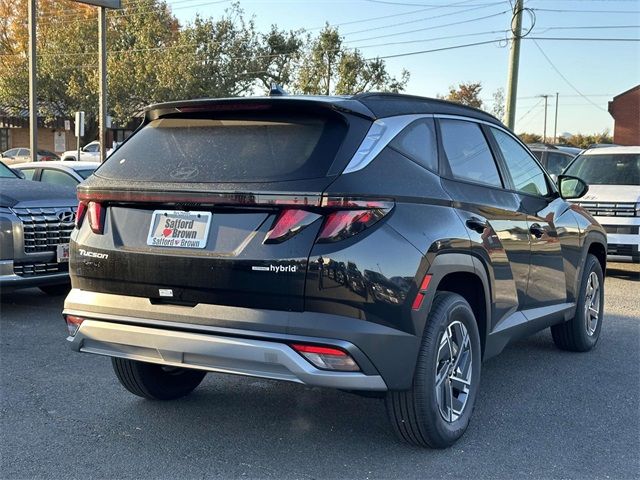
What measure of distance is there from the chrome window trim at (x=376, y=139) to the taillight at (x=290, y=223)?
0.27 metres

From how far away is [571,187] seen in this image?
588 centimetres

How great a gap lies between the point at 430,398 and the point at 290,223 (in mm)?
1153

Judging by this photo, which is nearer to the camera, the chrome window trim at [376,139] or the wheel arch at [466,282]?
the chrome window trim at [376,139]

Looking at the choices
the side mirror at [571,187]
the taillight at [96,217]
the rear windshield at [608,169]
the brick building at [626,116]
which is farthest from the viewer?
the brick building at [626,116]

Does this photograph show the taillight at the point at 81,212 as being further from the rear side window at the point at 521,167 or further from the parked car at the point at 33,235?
the parked car at the point at 33,235

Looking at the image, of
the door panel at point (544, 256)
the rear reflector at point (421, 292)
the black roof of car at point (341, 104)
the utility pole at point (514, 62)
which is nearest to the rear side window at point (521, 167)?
the door panel at point (544, 256)

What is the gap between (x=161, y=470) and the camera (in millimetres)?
3484

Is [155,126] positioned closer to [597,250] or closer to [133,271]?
[133,271]

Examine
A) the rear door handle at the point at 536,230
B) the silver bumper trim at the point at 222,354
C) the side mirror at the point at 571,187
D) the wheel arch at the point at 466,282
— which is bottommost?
the silver bumper trim at the point at 222,354

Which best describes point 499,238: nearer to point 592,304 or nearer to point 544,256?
point 544,256

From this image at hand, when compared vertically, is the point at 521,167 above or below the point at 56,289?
above

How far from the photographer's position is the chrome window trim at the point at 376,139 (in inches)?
129

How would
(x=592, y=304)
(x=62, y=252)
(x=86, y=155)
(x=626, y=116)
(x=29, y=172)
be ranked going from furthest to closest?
(x=626, y=116)
(x=86, y=155)
(x=29, y=172)
(x=62, y=252)
(x=592, y=304)

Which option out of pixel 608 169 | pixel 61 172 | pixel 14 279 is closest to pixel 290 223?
pixel 14 279
